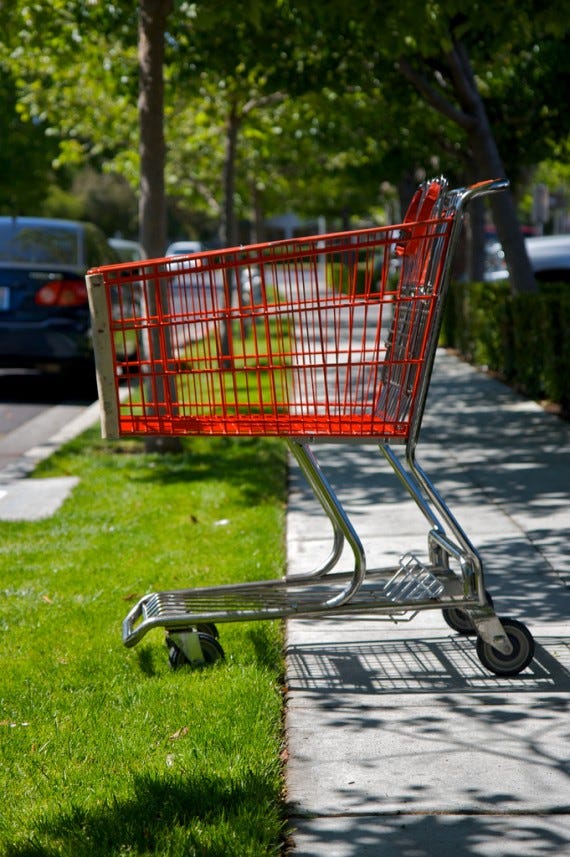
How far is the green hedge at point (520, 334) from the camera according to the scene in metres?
10.9

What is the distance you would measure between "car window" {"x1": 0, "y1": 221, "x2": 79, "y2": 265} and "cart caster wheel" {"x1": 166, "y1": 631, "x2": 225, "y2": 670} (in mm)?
9195

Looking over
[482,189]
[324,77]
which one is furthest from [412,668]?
[324,77]

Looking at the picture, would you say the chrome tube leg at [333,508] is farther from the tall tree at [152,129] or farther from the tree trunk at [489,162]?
the tree trunk at [489,162]

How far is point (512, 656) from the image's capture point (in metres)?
4.64

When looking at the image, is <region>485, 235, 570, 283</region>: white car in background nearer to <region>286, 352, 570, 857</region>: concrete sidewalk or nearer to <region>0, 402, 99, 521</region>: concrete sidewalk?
<region>0, 402, 99, 521</region>: concrete sidewalk

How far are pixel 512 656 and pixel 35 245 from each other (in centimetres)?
988

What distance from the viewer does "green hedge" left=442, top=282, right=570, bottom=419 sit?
1094cm

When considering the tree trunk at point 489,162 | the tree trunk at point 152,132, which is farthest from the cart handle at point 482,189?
the tree trunk at point 489,162

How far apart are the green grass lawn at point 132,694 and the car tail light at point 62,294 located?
5.44 metres

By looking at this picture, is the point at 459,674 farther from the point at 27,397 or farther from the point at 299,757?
the point at 27,397

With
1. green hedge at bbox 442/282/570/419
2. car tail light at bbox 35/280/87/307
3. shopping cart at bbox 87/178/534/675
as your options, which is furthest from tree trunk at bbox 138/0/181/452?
shopping cart at bbox 87/178/534/675

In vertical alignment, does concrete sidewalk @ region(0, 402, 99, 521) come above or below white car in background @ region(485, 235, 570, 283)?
below

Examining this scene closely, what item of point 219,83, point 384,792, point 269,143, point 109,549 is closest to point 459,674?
point 384,792

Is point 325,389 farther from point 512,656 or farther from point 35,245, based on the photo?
point 35,245
